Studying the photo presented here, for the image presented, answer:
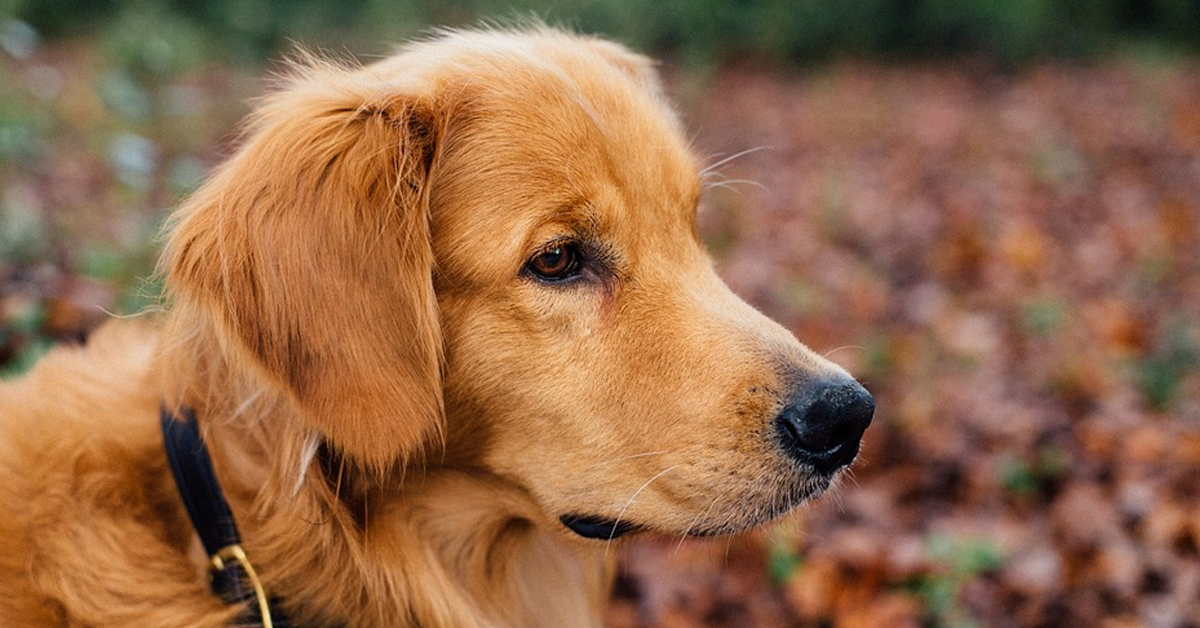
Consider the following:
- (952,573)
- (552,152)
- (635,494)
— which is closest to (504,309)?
(552,152)

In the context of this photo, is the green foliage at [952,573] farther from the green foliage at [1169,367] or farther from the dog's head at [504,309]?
the green foliage at [1169,367]

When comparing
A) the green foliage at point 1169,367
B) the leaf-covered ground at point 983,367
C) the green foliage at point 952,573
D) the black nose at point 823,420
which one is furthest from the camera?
the green foliage at point 1169,367

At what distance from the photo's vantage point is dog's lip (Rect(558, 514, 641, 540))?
2539 mm

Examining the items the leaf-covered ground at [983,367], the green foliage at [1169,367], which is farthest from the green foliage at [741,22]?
the green foliage at [1169,367]

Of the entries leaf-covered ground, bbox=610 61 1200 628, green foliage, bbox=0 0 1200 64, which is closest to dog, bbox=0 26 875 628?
leaf-covered ground, bbox=610 61 1200 628

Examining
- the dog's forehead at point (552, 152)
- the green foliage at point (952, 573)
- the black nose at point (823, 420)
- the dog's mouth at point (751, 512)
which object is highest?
the dog's forehead at point (552, 152)

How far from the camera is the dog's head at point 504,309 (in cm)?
224

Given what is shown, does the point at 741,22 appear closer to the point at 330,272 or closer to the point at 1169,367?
the point at 1169,367

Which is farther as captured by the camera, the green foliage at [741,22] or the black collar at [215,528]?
the green foliage at [741,22]

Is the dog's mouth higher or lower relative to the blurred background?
higher

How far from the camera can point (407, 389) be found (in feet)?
7.55

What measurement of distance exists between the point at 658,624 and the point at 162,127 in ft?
22.0

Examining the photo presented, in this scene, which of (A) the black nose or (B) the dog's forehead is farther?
(B) the dog's forehead

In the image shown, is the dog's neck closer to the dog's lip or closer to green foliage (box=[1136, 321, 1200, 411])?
the dog's lip
